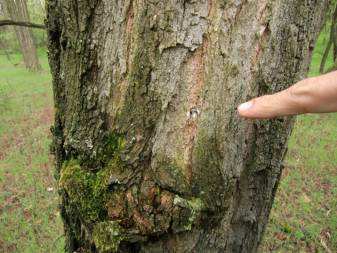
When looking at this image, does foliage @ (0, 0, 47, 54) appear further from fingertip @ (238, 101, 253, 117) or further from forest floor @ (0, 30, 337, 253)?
fingertip @ (238, 101, 253, 117)

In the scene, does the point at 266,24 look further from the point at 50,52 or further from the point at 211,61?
the point at 50,52

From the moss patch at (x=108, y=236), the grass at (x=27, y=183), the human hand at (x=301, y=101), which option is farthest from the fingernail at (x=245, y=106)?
the grass at (x=27, y=183)

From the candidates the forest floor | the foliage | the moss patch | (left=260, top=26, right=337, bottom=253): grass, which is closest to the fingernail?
the moss patch

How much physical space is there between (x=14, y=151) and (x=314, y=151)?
6.22 metres

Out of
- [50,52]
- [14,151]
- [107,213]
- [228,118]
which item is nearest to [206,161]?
[228,118]

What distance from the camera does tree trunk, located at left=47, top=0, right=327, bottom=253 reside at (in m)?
1.17

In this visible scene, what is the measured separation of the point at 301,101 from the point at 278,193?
17.0 feet

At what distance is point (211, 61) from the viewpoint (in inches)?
46.1

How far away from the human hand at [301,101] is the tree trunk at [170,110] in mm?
113

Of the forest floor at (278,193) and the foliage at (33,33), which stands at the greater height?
the foliage at (33,33)

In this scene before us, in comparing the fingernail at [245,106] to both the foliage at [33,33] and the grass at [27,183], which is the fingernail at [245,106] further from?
the foliage at [33,33]

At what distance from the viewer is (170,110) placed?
A: 4.02 ft

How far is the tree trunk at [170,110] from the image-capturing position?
1.17m

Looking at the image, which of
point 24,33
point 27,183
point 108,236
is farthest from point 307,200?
point 24,33
